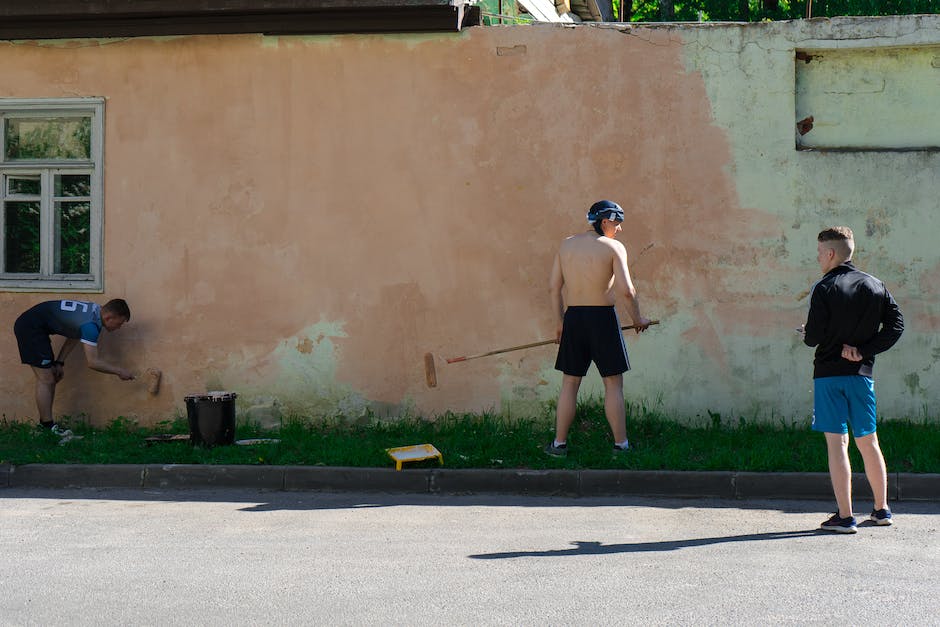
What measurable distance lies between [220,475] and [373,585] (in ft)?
10.6

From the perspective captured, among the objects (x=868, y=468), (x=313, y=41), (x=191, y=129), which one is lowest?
(x=868, y=468)

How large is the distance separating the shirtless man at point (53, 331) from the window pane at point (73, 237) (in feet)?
2.33

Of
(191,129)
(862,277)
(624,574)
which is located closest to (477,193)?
(191,129)

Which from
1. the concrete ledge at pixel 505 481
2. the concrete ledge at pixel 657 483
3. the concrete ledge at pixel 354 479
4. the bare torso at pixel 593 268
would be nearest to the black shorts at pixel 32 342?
the concrete ledge at pixel 354 479

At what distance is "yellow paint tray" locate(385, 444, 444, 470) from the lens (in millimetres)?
7758

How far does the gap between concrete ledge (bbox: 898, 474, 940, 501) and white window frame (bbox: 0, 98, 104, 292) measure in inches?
273

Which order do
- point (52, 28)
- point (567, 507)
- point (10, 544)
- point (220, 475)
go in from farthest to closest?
point (52, 28) → point (220, 475) → point (567, 507) → point (10, 544)

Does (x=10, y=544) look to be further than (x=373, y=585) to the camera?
Yes

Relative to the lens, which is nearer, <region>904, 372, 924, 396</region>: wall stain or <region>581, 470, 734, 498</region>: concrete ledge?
<region>581, 470, 734, 498</region>: concrete ledge

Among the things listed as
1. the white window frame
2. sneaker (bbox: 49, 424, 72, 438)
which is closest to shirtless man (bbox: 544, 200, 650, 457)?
sneaker (bbox: 49, 424, 72, 438)

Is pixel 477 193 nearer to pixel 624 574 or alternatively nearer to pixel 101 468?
pixel 101 468

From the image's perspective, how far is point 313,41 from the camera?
9.52 meters

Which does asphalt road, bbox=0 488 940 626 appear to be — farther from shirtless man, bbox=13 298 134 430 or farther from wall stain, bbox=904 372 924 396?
wall stain, bbox=904 372 924 396

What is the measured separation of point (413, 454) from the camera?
7.86m
